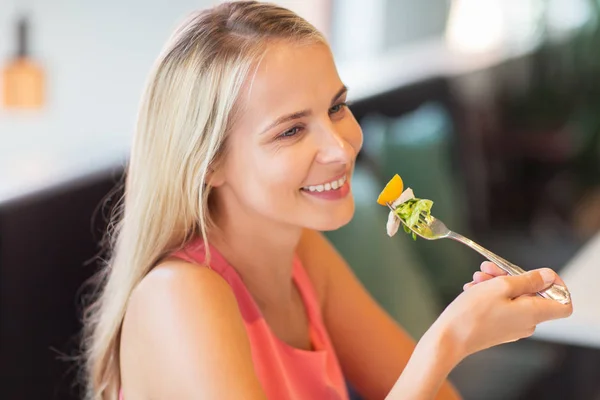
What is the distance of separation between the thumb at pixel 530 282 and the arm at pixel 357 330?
0.42 meters

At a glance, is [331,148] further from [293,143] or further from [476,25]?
[476,25]

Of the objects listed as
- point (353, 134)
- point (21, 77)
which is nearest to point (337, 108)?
point (353, 134)

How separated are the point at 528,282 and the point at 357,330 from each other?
46cm

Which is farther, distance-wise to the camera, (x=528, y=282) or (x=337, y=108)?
(x=337, y=108)

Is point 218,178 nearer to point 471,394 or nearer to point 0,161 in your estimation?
point 471,394

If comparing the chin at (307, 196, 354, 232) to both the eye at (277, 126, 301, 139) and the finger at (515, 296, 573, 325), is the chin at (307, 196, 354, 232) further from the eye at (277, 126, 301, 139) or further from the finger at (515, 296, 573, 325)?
the finger at (515, 296, 573, 325)

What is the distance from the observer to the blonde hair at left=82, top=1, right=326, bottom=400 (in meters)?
1.16

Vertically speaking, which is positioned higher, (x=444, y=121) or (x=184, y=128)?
(x=184, y=128)

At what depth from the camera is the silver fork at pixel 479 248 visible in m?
1.11

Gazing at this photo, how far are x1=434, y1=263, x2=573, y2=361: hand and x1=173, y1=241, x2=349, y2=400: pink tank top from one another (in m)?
0.29

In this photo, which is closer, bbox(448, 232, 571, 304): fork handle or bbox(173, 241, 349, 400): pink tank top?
bbox(448, 232, 571, 304): fork handle

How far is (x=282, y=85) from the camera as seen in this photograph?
116 cm

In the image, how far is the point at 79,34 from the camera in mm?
4078

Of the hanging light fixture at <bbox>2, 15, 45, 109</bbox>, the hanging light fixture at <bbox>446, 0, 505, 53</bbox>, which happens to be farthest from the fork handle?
the hanging light fixture at <bbox>446, 0, 505, 53</bbox>
